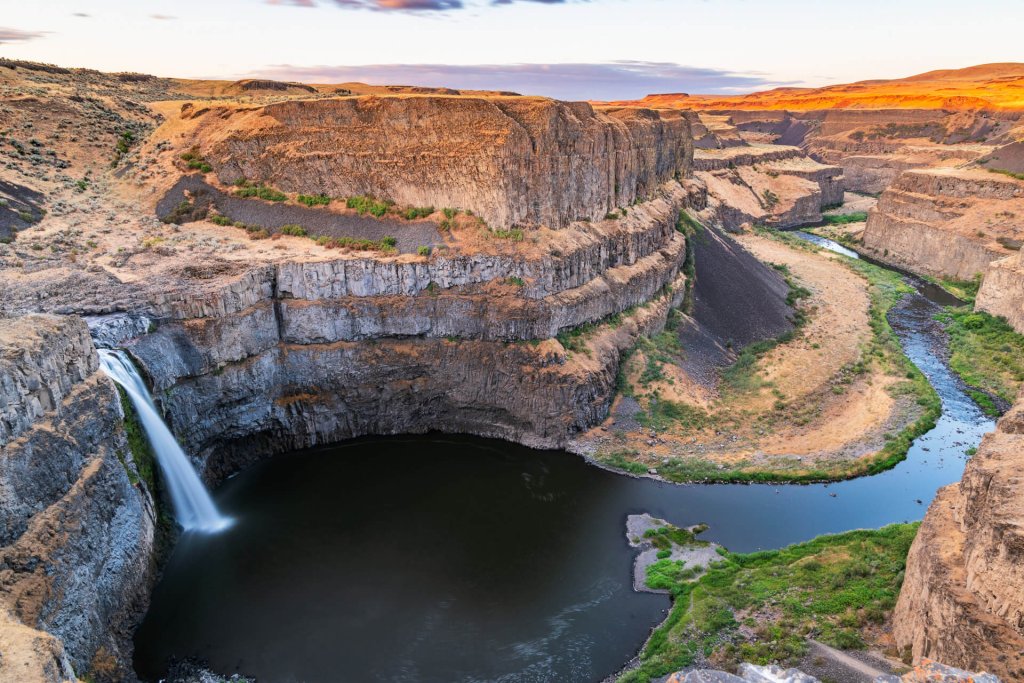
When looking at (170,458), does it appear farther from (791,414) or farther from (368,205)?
(791,414)

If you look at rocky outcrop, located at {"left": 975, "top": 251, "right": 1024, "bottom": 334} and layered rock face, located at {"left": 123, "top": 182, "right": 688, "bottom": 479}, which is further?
rocky outcrop, located at {"left": 975, "top": 251, "right": 1024, "bottom": 334}

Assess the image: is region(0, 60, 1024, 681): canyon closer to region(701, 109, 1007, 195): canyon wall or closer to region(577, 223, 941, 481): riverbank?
region(577, 223, 941, 481): riverbank

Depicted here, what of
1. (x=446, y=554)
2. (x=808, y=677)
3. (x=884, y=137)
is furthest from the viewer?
(x=884, y=137)

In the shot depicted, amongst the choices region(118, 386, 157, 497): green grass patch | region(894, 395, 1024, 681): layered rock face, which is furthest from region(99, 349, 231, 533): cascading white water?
region(894, 395, 1024, 681): layered rock face

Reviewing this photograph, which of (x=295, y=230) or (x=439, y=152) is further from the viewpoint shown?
(x=295, y=230)

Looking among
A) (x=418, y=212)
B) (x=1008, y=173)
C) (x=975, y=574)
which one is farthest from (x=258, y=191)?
(x=1008, y=173)

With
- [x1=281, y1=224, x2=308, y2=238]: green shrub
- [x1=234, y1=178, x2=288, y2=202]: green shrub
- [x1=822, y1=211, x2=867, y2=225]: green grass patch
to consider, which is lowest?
[x1=822, y1=211, x2=867, y2=225]: green grass patch
